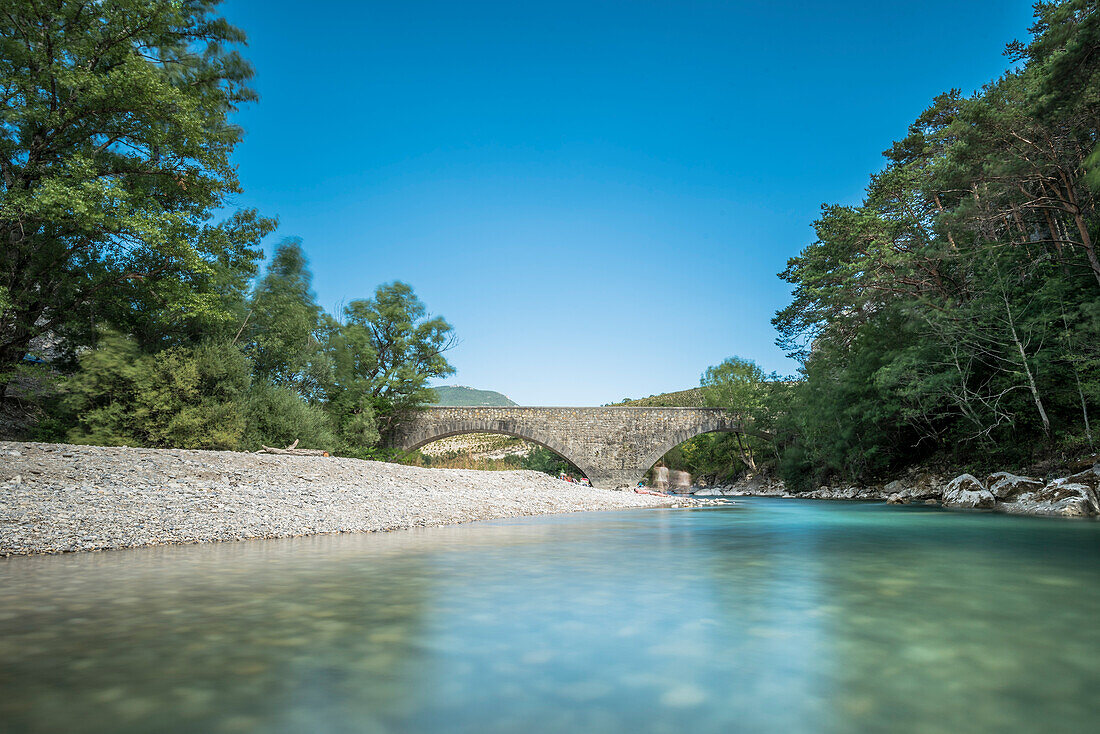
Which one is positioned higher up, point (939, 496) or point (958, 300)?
point (958, 300)

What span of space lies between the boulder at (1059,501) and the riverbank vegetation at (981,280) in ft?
5.95

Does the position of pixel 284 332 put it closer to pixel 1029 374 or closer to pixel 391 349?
pixel 391 349

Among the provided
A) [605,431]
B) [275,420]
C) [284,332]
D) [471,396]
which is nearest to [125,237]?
[275,420]

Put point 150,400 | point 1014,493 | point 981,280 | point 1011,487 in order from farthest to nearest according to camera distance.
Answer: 1. point 981,280
2. point 150,400
3. point 1011,487
4. point 1014,493

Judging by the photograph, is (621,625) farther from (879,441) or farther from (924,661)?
(879,441)

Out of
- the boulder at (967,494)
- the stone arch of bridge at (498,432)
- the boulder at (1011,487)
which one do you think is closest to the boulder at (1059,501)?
the boulder at (1011,487)

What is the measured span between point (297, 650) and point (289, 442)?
14892mm

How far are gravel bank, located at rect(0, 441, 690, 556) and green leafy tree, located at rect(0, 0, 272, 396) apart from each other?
4.88 m

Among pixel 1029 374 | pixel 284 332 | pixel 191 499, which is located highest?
pixel 284 332

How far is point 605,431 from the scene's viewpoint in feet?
104

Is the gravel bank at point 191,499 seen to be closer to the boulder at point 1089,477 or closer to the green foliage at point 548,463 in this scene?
the boulder at point 1089,477

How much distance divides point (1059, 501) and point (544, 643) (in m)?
12.2

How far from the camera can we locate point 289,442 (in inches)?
634

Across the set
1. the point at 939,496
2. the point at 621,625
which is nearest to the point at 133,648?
the point at 621,625
